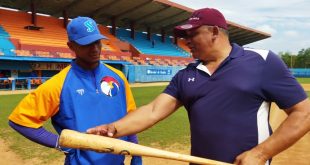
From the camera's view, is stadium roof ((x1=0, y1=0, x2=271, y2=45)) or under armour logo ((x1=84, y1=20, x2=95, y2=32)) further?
stadium roof ((x1=0, y1=0, x2=271, y2=45))

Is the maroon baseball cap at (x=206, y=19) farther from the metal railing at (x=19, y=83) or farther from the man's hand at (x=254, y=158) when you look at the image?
the metal railing at (x=19, y=83)

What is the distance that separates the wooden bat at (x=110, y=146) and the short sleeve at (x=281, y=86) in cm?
58

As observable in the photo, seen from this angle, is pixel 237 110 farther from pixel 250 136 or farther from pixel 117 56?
pixel 117 56

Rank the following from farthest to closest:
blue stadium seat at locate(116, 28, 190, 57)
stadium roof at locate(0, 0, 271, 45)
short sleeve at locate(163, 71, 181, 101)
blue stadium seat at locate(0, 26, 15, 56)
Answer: blue stadium seat at locate(116, 28, 190, 57)
stadium roof at locate(0, 0, 271, 45)
blue stadium seat at locate(0, 26, 15, 56)
short sleeve at locate(163, 71, 181, 101)

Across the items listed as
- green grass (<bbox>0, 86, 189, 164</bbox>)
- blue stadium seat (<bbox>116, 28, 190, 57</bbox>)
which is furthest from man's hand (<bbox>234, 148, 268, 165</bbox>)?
blue stadium seat (<bbox>116, 28, 190, 57</bbox>)

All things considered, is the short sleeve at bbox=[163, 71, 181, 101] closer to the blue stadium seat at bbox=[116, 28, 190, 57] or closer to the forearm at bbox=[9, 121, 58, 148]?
the forearm at bbox=[9, 121, 58, 148]

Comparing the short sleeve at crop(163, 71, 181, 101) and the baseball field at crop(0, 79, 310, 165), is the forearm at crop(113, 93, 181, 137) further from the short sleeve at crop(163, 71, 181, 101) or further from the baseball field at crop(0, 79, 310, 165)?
the baseball field at crop(0, 79, 310, 165)

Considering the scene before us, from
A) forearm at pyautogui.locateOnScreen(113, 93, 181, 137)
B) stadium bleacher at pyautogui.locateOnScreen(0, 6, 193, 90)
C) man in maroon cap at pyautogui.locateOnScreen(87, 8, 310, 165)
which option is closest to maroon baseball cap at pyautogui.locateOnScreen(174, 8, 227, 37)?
man in maroon cap at pyautogui.locateOnScreen(87, 8, 310, 165)

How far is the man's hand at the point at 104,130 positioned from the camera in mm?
2641

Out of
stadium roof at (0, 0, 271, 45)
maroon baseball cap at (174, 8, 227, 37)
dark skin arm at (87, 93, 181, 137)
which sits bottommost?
dark skin arm at (87, 93, 181, 137)

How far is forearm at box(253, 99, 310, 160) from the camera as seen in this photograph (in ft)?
7.44

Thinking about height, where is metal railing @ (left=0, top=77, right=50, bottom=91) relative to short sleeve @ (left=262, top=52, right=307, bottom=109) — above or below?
below

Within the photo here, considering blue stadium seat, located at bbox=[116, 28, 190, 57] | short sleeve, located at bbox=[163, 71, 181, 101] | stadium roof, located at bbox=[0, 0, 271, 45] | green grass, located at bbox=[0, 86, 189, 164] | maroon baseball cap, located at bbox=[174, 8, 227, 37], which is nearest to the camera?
maroon baseball cap, located at bbox=[174, 8, 227, 37]

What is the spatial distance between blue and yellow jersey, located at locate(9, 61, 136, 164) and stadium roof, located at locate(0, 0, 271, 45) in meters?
30.0
